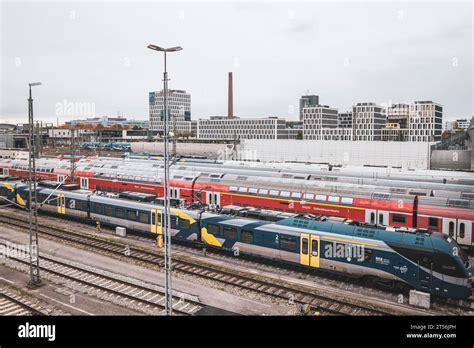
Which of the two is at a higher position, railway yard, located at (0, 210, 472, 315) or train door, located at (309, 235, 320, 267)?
train door, located at (309, 235, 320, 267)

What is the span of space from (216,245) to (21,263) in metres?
13.1

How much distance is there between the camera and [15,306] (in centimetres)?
1997

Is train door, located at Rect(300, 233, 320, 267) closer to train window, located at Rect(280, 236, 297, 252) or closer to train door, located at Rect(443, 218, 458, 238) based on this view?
train window, located at Rect(280, 236, 297, 252)

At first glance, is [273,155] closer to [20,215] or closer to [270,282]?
[20,215]

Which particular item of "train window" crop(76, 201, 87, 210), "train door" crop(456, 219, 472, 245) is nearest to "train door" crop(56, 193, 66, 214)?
"train window" crop(76, 201, 87, 210)

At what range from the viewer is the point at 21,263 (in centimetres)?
2653

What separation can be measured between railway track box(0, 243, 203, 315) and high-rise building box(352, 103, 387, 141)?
12809 cm

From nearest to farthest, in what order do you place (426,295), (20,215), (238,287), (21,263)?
1. (426,295)
2. (238,287)
3. (21,263)
4. (20,215)

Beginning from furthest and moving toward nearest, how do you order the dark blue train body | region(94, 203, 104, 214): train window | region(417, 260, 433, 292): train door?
region(94, 203, 104, 214): train window
region(417, 260, 433, 292): train door
the dark blue train body

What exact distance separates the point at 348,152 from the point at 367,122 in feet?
240

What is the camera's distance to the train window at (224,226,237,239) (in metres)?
26.0

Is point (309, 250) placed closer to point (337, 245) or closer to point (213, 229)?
point (337, 245)
